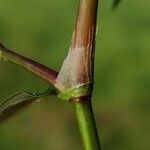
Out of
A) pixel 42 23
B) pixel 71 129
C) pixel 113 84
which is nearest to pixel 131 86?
pixel 113 84

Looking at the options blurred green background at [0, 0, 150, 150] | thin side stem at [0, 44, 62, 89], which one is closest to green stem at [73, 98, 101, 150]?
thin side stem at [0, 44, 62, 89]

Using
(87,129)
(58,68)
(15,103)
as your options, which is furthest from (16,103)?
(58,68)

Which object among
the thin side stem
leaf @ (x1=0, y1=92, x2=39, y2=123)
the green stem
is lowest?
the green stem

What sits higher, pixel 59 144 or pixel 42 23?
pixel 42 23

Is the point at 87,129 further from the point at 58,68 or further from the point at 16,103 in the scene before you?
→ the point at 58,68

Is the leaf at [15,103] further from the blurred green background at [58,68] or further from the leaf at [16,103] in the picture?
the blurred green background at [58,68]

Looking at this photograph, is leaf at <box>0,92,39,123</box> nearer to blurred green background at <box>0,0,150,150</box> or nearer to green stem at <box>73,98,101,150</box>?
green stem at <box>73,98,101,150</box>

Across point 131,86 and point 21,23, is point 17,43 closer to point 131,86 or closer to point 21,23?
point 21,23
